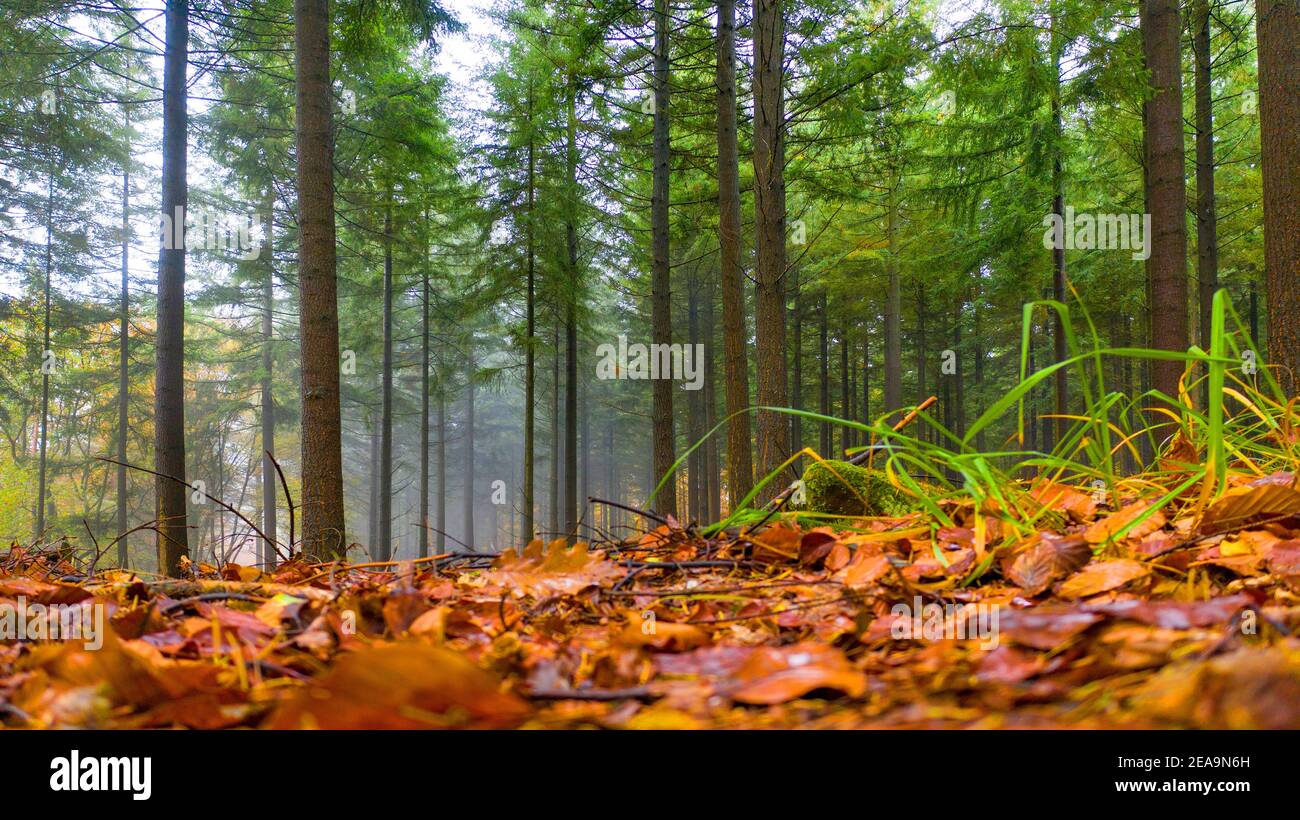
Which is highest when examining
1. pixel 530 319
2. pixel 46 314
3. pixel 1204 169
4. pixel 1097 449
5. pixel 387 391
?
pixel 1204 169

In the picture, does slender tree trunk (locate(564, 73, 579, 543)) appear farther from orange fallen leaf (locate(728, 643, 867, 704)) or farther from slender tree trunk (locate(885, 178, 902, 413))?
orange fallen leaf (locate(728, 643, 867, 704))

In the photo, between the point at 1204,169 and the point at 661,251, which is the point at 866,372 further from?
the point at 661,251

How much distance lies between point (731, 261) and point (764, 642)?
6070 millimetres

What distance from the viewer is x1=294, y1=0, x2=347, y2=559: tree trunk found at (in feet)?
15.1

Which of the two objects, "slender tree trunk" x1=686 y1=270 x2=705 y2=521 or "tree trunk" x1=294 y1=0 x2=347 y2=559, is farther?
"slender tree trunk" x1=686 y1=270 x2=705 y2=521

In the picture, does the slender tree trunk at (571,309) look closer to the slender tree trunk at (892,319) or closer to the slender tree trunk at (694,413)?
the slender tree trunk at (694,413)

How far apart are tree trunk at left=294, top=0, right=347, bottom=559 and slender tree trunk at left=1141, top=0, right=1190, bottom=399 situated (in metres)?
7.80

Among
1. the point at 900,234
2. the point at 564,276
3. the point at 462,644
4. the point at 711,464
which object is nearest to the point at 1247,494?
the point at 462,644

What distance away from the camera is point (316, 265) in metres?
4.66

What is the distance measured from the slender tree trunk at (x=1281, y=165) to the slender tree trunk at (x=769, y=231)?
3173 millimetres

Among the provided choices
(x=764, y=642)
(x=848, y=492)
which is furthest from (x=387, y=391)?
(x=764, y=642)

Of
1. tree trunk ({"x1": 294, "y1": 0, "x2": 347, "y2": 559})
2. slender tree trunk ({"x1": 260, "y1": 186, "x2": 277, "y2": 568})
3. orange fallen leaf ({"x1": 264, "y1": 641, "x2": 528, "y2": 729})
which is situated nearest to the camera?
orange fallen leaf ({"x1": 264, "y1": 641, "x2": 528, "y2": 729})

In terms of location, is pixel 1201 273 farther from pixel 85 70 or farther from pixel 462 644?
pixel 85 70

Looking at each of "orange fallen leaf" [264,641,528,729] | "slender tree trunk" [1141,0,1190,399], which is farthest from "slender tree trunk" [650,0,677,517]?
"orange fallen leaf" [264,641,528,729]
